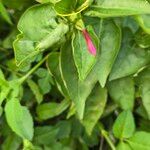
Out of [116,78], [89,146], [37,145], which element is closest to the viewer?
[116,78]

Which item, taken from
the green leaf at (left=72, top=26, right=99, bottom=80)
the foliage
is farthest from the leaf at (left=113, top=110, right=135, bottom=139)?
the green leaf at (left=72, top=26, right=99, bottom=80)

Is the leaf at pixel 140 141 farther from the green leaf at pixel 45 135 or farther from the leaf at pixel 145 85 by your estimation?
the green leaf at pixel 45 135

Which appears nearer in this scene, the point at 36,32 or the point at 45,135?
the point at 36,32

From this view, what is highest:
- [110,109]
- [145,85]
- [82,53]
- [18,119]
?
[82,53]

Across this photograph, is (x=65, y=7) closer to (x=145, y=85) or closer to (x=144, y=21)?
(x=144, y=21)

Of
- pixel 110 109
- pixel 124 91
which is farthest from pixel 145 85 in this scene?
pixel 110 109

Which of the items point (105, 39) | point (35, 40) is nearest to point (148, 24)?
point (105, 39)

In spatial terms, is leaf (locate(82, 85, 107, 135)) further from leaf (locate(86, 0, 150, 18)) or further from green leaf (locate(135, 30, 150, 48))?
leaf (locate(86, 0, 150, 18))

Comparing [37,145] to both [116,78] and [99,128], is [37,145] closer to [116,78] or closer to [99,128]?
[99,128]
